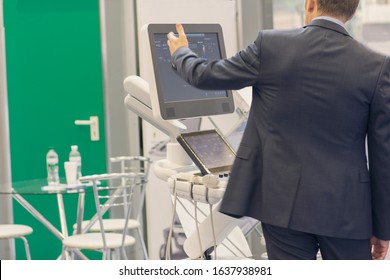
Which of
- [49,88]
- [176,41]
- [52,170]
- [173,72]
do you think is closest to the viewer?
[176,41]

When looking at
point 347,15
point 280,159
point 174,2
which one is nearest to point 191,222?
point 280,159

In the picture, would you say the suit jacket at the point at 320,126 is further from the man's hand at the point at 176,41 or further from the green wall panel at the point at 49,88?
the green wall panel at the point at 49,88

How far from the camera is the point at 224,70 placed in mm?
2422

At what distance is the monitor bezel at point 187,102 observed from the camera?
2.72 metres

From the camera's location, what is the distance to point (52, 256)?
5312 millimetres

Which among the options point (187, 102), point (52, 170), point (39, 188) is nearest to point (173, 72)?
point (187, 102)

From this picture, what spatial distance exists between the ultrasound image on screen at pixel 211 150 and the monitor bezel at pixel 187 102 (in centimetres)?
9

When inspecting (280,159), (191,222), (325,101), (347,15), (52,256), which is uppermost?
(347,15)

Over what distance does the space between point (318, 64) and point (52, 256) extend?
3.49 m

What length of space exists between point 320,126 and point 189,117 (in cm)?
64

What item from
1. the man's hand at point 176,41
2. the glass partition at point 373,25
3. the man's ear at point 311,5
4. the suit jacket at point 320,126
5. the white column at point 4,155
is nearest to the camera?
the suit jacket at point 320,126

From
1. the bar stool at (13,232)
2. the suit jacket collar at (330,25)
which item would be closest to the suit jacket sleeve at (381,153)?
the suit jacket collar at (330,25)

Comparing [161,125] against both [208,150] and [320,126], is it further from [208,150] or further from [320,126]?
[320,126]

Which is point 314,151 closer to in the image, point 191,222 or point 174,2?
point 191,222
